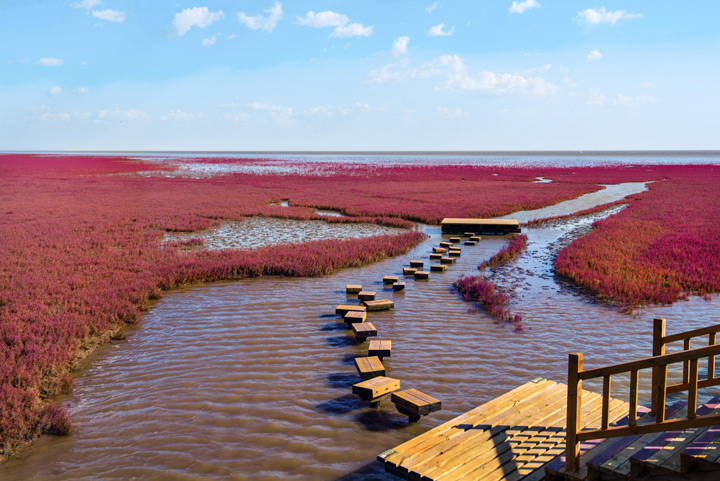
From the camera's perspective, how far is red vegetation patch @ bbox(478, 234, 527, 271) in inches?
692

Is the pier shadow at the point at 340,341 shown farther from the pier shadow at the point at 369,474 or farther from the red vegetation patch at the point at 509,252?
→ the red vegetation patch at the point at 509,252

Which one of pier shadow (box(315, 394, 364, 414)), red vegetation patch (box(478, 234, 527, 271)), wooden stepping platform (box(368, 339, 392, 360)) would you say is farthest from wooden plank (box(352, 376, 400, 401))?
red vegetation patch (box(478, 234, 527, 271))

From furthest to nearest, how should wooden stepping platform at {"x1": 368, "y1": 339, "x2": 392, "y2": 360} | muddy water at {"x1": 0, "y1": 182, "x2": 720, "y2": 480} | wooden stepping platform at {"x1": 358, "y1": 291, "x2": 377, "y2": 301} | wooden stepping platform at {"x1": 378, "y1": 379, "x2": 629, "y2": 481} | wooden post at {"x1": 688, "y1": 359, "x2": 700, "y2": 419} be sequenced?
1. wooden stepping platform at {"x1": 358, "y1": 291, "x2": 377, "y2": 301}
2. wooden stepping platform at {"x1": 368, "y1": 339, "x2": 392, "y2": 360}
3. muddy water at {"x1": 0, "y1": 182, "x2": 720, "y2": 480}
4. wooden stepping platform at {"x1": 378, "y1": 379, "x2": 629, "y2": 481}
5. wooden post at {"x1": 688, "y1": 359, "x2": 700, "y2": 419}

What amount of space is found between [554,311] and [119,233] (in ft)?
61.4

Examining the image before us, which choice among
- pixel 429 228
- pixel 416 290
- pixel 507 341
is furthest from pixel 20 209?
pixel 507 341

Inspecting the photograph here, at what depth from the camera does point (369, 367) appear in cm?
802

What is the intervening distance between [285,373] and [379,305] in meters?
4.09

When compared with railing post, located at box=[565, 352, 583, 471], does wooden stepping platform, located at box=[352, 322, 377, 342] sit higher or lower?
lower

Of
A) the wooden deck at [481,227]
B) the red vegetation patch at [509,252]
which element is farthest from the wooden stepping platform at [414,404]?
the wooden deck at [481,227]

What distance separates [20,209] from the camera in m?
29.3

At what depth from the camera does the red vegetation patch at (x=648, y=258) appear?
13.5m

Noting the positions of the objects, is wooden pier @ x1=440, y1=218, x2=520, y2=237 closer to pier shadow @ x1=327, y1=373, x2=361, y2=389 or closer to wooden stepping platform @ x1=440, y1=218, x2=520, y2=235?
wooden stepping platform @ x1=440, y1=218, x2=520, y2=235

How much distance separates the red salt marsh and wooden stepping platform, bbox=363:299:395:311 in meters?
4.27

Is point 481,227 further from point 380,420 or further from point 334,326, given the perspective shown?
point 380,420
